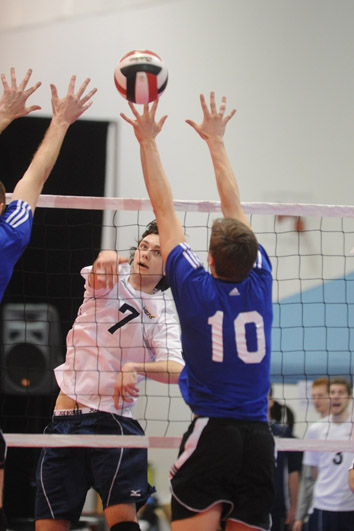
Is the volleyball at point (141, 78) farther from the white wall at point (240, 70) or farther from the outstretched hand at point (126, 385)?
the white wall at point (240, 70)

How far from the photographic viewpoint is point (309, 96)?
8469 millimetres

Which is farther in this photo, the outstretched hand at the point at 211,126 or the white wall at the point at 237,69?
the white wall at the point at 237,69

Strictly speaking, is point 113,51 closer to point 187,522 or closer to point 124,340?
point 124,340

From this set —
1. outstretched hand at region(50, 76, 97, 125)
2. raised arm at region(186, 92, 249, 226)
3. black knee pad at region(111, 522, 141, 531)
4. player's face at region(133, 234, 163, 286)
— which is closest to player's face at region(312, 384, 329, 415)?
player's face at region(133, 234, 163, 286)

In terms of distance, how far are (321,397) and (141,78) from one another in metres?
3.86

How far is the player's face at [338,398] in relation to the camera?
6293 millimetres

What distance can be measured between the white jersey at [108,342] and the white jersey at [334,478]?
2491 mm

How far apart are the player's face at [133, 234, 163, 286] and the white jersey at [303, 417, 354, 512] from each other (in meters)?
2.62

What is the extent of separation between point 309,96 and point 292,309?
2678 millimetres

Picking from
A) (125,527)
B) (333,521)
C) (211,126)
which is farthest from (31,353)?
(211,126)

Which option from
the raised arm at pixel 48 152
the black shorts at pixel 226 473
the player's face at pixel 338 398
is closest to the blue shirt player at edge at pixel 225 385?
the black shorts at pixel 226 473

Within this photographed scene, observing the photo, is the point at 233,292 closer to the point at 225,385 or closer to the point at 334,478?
the point at 225,385

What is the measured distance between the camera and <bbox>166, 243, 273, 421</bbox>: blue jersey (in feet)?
10.1

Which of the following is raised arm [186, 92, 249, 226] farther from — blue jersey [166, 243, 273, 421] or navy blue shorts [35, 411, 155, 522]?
navy blue shorts [35, 411, 155, 522]
